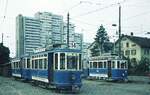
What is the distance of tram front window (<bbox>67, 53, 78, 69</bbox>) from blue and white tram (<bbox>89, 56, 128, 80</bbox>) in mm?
14261

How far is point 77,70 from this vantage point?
71.9ft

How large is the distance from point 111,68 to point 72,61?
1500 cm

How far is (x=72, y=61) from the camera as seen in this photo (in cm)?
2189

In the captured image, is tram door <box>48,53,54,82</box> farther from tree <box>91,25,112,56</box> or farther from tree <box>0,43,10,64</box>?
tree <box>91,25,112,56</box>

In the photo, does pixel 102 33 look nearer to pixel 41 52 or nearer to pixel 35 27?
pixel 35 27

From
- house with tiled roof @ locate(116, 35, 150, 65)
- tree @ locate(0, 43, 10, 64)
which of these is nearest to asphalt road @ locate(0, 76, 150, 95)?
tree @ locate(0, 43, 10, 64)

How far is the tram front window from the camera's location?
21.8 meters

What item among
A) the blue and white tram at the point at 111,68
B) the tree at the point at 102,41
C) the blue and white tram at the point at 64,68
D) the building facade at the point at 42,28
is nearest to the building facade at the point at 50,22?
the building facade at the point at 42,28

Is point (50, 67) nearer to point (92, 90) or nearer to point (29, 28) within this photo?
point (92, 90)

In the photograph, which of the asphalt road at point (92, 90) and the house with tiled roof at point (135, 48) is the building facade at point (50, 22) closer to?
the asphalt road at point (92, 90)

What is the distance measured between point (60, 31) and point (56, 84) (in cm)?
1673

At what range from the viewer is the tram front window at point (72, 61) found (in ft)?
71.5

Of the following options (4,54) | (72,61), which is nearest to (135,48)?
(4,54)

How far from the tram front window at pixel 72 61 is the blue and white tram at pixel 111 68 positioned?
561 inches
